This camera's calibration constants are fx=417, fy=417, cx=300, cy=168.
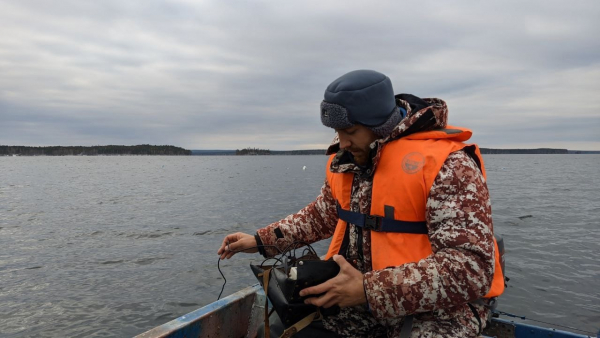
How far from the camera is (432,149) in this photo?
101 inches

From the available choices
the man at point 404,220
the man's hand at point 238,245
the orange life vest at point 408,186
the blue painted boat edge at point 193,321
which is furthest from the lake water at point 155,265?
the orange life vest at point 408,186

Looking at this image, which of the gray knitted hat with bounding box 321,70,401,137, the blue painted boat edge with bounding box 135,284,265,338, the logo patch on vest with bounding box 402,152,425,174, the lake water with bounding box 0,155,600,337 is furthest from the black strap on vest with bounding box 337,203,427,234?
the lake water with bounding box 0,155,600,337

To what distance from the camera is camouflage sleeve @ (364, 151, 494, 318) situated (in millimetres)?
2268

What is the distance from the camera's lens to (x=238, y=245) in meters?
3.88

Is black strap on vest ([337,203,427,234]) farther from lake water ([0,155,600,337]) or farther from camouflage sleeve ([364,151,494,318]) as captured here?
lake water ([0,155,600,337])

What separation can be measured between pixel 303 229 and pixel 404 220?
4.25 ft

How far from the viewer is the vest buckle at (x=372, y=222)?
2.77m

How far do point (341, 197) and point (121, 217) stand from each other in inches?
890

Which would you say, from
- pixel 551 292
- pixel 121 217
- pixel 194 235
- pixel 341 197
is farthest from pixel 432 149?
pixel 121 217

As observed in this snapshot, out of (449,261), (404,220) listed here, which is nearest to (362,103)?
(404,220)

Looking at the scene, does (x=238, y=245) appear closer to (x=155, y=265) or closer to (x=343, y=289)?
(x=343, y=289)

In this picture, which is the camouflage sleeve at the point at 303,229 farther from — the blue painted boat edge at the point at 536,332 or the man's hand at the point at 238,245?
the blue painted boat edge at the point at 536,332

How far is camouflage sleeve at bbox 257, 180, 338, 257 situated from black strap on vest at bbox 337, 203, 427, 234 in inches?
29.6

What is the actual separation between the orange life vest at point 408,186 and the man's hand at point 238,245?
1.39 meters
